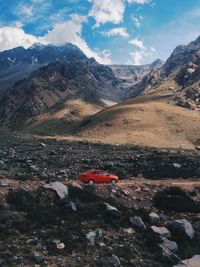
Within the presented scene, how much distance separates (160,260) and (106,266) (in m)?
3.41

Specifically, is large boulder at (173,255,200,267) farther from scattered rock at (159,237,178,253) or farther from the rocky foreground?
scattered rock at (159,237,178,253)

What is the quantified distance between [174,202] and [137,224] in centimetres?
546

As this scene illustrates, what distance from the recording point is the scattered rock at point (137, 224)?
996 inches

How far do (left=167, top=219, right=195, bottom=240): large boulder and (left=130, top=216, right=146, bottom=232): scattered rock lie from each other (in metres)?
1.64

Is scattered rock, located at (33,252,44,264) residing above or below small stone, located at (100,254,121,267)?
above

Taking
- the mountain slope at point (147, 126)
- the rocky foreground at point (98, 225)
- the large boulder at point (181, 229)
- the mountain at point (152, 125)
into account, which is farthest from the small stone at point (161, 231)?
the mountain slope at point (147, 126)

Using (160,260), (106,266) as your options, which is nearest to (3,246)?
(106,266)

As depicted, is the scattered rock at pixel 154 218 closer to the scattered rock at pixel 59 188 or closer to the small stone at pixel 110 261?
the scattered rock at pixel 59 188

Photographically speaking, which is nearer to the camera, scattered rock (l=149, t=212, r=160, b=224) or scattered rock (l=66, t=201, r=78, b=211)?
scattered rock (l=66, t=201, r=78, b=211)

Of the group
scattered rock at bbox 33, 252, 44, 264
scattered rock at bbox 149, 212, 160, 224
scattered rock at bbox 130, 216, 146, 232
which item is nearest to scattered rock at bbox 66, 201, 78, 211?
scattered rock at bbox 130, 216, 146, 232

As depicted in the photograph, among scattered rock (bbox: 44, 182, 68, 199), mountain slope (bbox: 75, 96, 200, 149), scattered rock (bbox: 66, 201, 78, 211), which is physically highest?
scattered rock (bbox: 44, 182, 68, 199)

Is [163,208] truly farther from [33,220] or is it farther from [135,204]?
[33,220]

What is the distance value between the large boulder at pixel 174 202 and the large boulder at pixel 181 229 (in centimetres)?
340

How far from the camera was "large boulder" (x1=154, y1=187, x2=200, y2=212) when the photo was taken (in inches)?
1164
